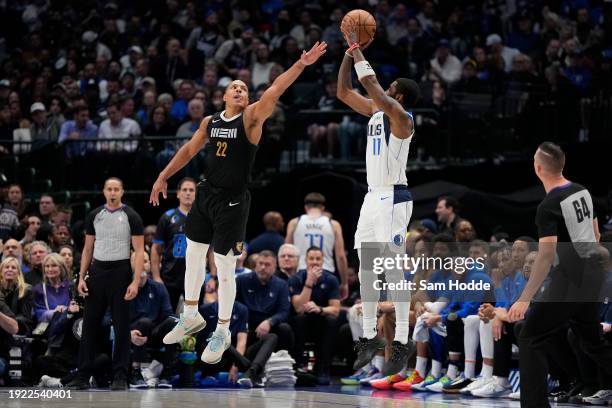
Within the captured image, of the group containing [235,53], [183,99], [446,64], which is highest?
[235,53]

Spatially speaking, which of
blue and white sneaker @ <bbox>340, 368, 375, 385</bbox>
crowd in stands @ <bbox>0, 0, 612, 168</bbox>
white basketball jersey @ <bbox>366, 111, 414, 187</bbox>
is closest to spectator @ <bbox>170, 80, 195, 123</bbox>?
crowd in stands @ <bbox>0, 0, 612, 168</bbox>

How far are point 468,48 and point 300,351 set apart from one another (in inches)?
307

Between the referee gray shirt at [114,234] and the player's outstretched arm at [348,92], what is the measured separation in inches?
146

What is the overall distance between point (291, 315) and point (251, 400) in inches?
133

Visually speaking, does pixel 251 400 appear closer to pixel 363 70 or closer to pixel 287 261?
pixel 363 70

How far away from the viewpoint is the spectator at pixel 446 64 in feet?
63.1

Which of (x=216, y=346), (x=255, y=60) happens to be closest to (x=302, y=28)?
(x=255, y=60)

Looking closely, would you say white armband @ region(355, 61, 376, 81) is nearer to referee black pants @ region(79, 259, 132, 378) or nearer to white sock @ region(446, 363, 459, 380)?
referee black pants @ region(79, 259, 132, 378)

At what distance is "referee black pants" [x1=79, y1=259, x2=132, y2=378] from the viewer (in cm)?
1309

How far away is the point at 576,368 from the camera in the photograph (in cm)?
1215

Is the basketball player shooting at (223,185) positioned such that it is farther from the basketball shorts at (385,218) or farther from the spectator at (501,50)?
the spectator at (501,50)

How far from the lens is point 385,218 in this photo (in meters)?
10.1

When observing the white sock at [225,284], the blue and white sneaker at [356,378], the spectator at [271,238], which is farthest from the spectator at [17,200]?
the white sock at [225,284]

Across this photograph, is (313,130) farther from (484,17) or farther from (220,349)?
(220,349)
